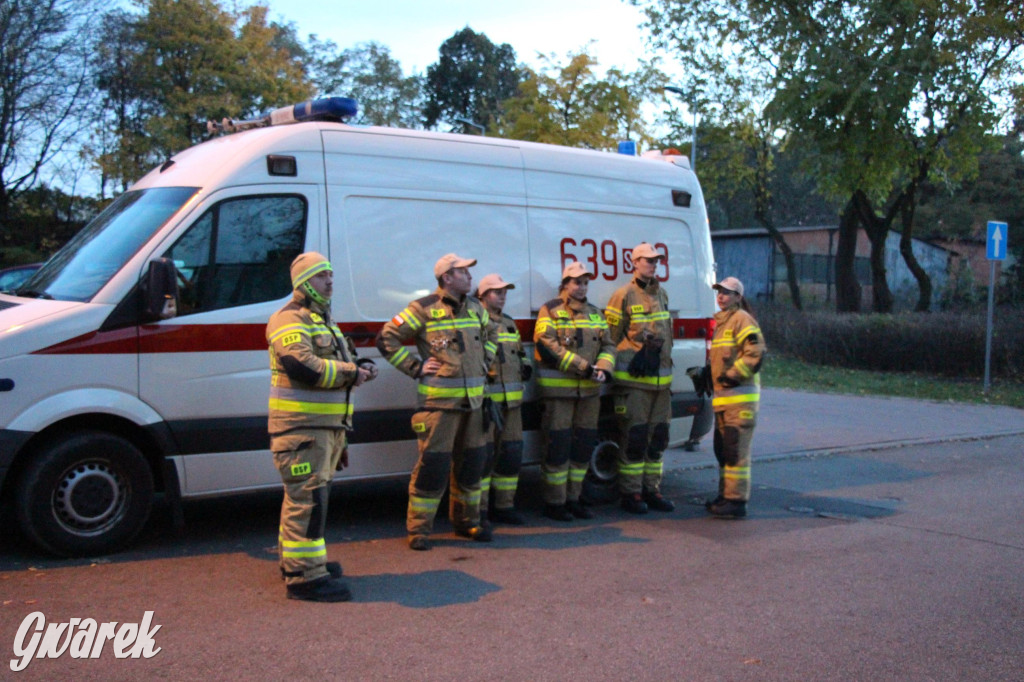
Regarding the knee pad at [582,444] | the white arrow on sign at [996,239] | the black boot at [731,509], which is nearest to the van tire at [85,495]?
the knee pad at [582,444]

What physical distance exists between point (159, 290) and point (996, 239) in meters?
14.1

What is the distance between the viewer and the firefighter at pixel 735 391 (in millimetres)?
7406

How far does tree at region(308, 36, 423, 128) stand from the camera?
144 ft

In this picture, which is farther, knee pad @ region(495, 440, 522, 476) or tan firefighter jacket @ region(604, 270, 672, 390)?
tan firefighter jacket @ region(604, 270, 672, 390)

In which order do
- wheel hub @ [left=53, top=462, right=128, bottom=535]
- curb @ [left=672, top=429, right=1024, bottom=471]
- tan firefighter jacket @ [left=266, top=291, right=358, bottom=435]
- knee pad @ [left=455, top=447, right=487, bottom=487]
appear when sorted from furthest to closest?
curb @ [left=672, top=429, right=1024, bottom=471] < knee pad @ [left=455, top=447, right=487, bottom=487] < wheel hub @ [left=53, top=462, right=128, bottom=535] < tan firefighter jacket @ [left=266, top=291, right=358, bottom=435]

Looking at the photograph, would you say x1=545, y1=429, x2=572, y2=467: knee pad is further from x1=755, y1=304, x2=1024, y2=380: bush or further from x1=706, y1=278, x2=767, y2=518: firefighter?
x1=755, y1=304, x2=1024, y2=380: bush

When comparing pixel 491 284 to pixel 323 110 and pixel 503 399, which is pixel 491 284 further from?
pixel 323 110

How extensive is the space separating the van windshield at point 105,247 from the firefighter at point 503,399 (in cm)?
208

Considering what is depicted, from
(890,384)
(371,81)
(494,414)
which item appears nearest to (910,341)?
(890,384)
